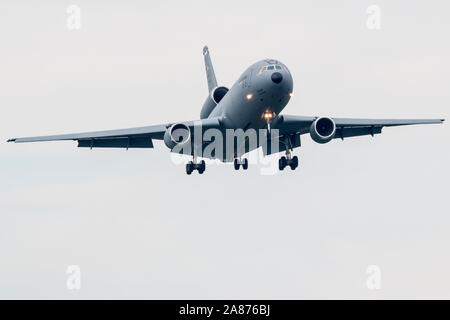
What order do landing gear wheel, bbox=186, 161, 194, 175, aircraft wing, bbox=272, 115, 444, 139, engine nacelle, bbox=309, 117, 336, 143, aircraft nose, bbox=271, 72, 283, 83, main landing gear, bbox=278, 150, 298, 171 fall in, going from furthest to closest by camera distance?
landing gear wheel, bbox=186, 161, 194, 175, main landing gear, bbox=278, 150, 298, 171, aircraft wing, bbox=272, 115, 444, 139, engine nacelle, bbox=309, 117, 336, 143, aircraft nose, bbox=271, 72, 283, 83

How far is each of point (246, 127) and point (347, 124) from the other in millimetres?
7442

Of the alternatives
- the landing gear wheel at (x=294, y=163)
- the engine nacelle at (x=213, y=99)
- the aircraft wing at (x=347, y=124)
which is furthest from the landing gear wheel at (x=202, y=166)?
the landing gear wheel at (x=294, y=163)

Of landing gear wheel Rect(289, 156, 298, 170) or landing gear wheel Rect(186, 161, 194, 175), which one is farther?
landing gear wheel Rect(186, 161, 194, 175)

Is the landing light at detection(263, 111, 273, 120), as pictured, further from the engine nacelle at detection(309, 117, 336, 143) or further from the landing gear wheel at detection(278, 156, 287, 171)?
the landing gear wheel at detection(278, 156, 287, 171)

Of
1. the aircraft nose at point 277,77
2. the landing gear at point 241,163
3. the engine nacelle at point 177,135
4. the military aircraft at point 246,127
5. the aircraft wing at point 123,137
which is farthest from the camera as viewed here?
the landing gear at point 241,163

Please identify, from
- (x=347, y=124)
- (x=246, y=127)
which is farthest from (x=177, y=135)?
(x=347, y=124)

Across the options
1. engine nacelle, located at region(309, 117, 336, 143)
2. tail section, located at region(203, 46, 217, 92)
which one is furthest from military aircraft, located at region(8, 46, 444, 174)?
tail section, located at region(203, 46, 217, 92)

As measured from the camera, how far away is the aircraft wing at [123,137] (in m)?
64.9

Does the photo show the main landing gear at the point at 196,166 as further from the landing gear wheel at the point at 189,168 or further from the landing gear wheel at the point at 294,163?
the landing gear wheel at the point at 294,163

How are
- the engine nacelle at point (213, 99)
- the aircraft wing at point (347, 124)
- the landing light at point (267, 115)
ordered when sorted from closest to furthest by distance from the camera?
the landing light at point (267, 115), the aircraft wing at point (347, 124), the engine nacelle at point (213, 99)

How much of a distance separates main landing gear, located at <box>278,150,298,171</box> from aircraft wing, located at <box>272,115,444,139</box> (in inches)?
61.2

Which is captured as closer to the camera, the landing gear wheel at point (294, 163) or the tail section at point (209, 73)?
the landing gear wheel at point (294, 163)

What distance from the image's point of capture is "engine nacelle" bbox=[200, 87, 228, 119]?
70.6m

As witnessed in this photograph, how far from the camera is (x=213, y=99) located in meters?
70.6
